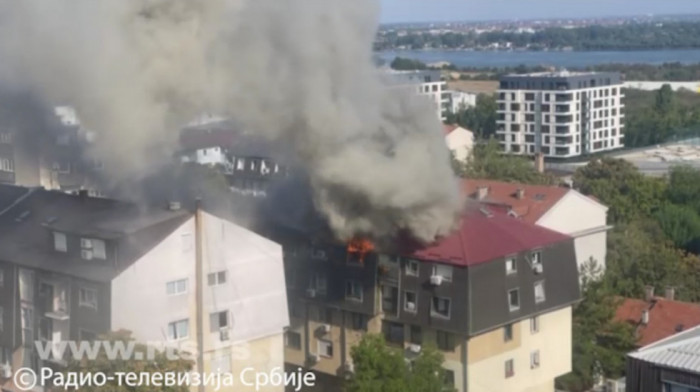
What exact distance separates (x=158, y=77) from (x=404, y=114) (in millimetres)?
1904

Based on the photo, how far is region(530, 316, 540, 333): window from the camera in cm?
920

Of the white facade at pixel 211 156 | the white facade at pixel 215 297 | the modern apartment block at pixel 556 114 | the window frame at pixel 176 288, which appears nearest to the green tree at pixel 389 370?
the white facade at pixel 215 297

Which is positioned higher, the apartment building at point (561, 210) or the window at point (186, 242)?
the window at point (186, 242)

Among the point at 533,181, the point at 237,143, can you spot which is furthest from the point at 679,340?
the point at 533,181

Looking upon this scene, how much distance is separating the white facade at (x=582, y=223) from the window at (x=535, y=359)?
3.35 m

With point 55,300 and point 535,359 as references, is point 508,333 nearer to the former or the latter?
point 535,359

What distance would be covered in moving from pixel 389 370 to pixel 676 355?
2.26 meters

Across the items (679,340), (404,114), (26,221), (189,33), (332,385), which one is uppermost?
(189,33)

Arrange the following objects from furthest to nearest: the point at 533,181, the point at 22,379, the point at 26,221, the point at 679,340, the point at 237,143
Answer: the point at 533,181 → the point at 237,143 → the point at 26,221 → the point at 22,379 → the point at 679,340

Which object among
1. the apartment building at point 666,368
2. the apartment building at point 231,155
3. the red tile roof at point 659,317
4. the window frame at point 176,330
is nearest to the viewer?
the apartment building at point 666,368

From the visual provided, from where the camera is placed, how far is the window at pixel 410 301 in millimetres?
9031

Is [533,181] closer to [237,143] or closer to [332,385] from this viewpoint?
[237,143]

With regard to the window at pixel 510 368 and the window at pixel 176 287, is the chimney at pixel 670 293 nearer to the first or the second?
the window at pixel 510 368

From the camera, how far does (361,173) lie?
880cm
